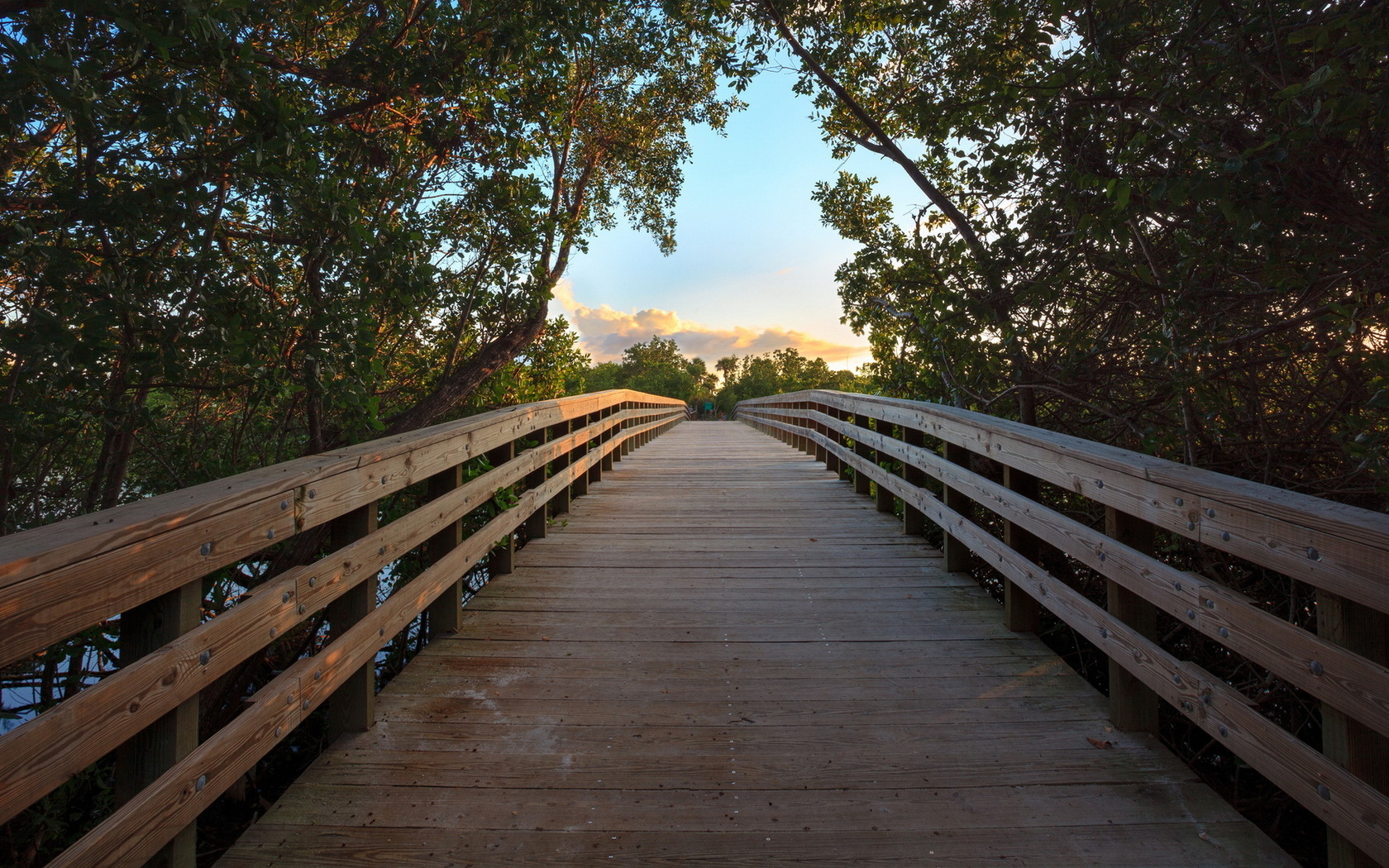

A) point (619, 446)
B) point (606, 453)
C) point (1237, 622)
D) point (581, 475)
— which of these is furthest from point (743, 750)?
point (619, 446)

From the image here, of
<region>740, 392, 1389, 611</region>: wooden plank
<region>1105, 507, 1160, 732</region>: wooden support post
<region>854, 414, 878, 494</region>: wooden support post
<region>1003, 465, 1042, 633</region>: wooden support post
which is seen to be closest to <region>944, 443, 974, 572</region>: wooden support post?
<region>1003, 465, 1042, 633</region>: wooden support post

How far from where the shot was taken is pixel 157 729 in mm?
1631

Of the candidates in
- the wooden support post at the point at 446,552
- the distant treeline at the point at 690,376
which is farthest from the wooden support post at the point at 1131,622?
the distant treeline at the point at 690,376

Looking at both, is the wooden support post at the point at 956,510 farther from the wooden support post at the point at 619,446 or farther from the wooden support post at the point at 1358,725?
the wooden support post at the point at 619,446

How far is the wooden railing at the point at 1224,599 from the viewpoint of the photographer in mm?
1557

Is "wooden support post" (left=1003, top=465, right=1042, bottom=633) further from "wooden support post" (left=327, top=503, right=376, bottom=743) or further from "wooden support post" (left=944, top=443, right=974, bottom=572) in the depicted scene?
"wooden support post" (left=327, top=503, right=376, bottom=743)

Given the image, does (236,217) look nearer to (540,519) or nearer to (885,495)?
(540,519)

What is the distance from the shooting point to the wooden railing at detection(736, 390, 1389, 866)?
1.56 meters

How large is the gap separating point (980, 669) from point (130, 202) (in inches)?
164

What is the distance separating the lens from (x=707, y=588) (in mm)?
4227

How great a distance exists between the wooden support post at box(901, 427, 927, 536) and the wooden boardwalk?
3.19 ft

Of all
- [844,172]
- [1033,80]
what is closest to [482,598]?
[1033,80]

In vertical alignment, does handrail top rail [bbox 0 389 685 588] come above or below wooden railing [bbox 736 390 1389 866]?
above

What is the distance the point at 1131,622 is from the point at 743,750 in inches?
55.2
